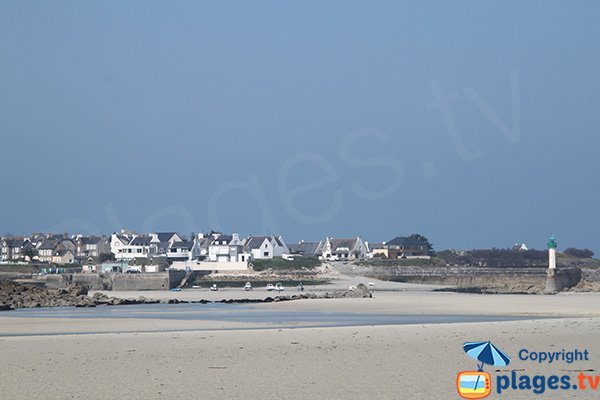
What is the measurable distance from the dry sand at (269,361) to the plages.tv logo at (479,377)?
19 cm

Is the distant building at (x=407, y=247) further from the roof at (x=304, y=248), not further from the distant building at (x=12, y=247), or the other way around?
the distant building at (x=12, y=247)

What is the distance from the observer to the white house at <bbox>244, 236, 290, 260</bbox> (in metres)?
95.6

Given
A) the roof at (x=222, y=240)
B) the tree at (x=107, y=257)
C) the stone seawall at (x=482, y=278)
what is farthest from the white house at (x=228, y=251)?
the stone seawall at (x=482, y=278)

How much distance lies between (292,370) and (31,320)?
17.6m

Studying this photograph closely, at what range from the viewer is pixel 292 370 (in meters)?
15.4

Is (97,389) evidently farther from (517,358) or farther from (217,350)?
(517,358)

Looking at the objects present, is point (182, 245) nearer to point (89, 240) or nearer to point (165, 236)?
point (165, 236)

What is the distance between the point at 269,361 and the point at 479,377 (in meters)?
4.66

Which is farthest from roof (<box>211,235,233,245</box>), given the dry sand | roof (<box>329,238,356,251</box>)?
the dry sand

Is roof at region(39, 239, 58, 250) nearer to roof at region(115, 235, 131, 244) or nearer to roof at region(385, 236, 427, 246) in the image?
roof at region(115, 235, 131, 244)

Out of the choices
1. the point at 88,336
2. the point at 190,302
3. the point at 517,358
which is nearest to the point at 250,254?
the point at 190,302

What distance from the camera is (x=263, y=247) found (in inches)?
3794

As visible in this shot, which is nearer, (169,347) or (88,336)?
(169,347)

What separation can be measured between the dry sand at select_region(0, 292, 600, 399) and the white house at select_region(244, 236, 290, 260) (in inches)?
2699
